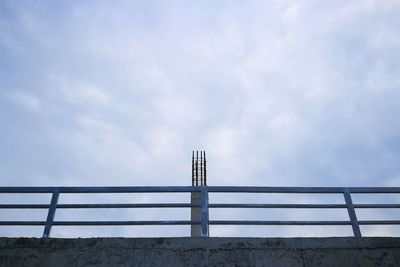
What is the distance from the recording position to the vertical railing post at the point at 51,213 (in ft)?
15.6

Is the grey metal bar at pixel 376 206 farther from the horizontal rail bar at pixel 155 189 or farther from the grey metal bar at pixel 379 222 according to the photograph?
the horizontal rail bar at pixel 155 189

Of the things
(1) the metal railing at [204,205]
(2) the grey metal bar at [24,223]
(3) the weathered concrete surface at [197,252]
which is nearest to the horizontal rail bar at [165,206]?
(1) the metal railing at [204,205]

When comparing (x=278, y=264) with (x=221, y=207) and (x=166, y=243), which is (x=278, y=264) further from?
(x=166, y=243)

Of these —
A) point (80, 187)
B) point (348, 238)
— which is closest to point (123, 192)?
point (80, 187)

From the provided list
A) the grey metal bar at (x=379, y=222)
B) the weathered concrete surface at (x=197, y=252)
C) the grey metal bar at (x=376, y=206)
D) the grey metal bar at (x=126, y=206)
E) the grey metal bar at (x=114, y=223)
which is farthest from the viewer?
the grey metal bar at (x=376, y=206)

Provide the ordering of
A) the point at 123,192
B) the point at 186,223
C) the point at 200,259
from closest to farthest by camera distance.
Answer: the point at 200,259 → the point at 186,223 → the point at 123,192

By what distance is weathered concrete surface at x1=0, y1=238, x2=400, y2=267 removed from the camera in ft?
14.4

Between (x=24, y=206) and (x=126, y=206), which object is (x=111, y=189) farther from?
(x=24, y=206)

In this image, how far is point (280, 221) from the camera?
4820 mm

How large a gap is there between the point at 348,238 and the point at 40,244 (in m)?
4.36

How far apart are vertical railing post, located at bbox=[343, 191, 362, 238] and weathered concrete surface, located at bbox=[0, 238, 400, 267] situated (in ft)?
1.06

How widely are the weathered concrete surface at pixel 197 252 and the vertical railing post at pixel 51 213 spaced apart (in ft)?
0.77

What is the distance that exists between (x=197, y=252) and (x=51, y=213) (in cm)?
229

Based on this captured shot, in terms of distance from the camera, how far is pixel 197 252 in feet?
14.6
